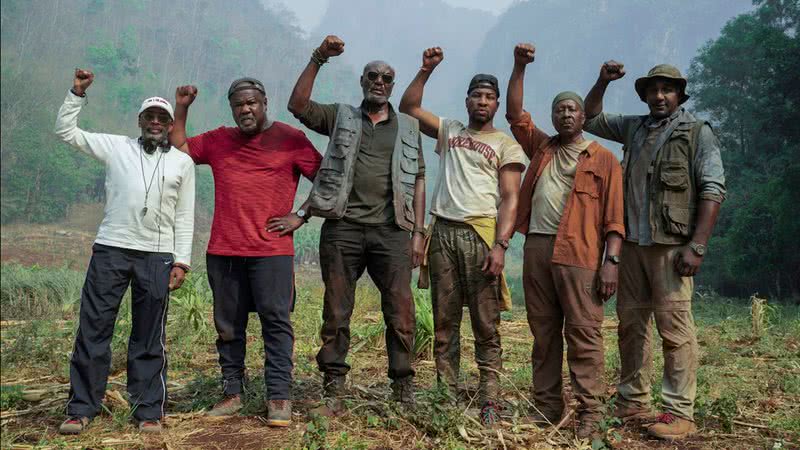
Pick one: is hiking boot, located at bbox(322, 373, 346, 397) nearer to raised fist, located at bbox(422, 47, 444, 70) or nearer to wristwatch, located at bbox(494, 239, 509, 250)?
wristwatch, located at bbox(494, 239, 509, 250)

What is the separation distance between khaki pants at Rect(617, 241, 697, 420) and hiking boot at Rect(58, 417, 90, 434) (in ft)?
10.8

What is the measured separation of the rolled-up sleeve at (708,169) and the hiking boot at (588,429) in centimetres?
146

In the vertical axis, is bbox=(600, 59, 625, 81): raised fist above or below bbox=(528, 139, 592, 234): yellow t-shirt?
above

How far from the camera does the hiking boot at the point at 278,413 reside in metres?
3.84

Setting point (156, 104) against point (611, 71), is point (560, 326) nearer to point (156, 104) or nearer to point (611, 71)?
point (611, 71)

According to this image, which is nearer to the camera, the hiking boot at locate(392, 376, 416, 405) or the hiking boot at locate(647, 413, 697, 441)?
the hiking boot at locate(647, 413, 697, 441)

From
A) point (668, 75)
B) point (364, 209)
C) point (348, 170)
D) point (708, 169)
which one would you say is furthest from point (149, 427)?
point (668, 75)

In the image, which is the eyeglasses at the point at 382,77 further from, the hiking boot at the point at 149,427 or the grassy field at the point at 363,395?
the hiking boot at the point at 149,427

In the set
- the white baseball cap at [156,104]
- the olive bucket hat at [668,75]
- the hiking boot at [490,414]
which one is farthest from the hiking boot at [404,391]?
the olive bucket hat at [668,75]

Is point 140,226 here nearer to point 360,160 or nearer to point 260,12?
point 360,160

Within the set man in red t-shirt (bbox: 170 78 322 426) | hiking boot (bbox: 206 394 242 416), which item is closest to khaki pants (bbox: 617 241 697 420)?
man in red t-shirt (bbox: 170 78 322 426)

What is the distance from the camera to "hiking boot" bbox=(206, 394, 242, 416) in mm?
4027

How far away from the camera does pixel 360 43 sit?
162 m

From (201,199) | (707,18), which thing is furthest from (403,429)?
(707,18)
